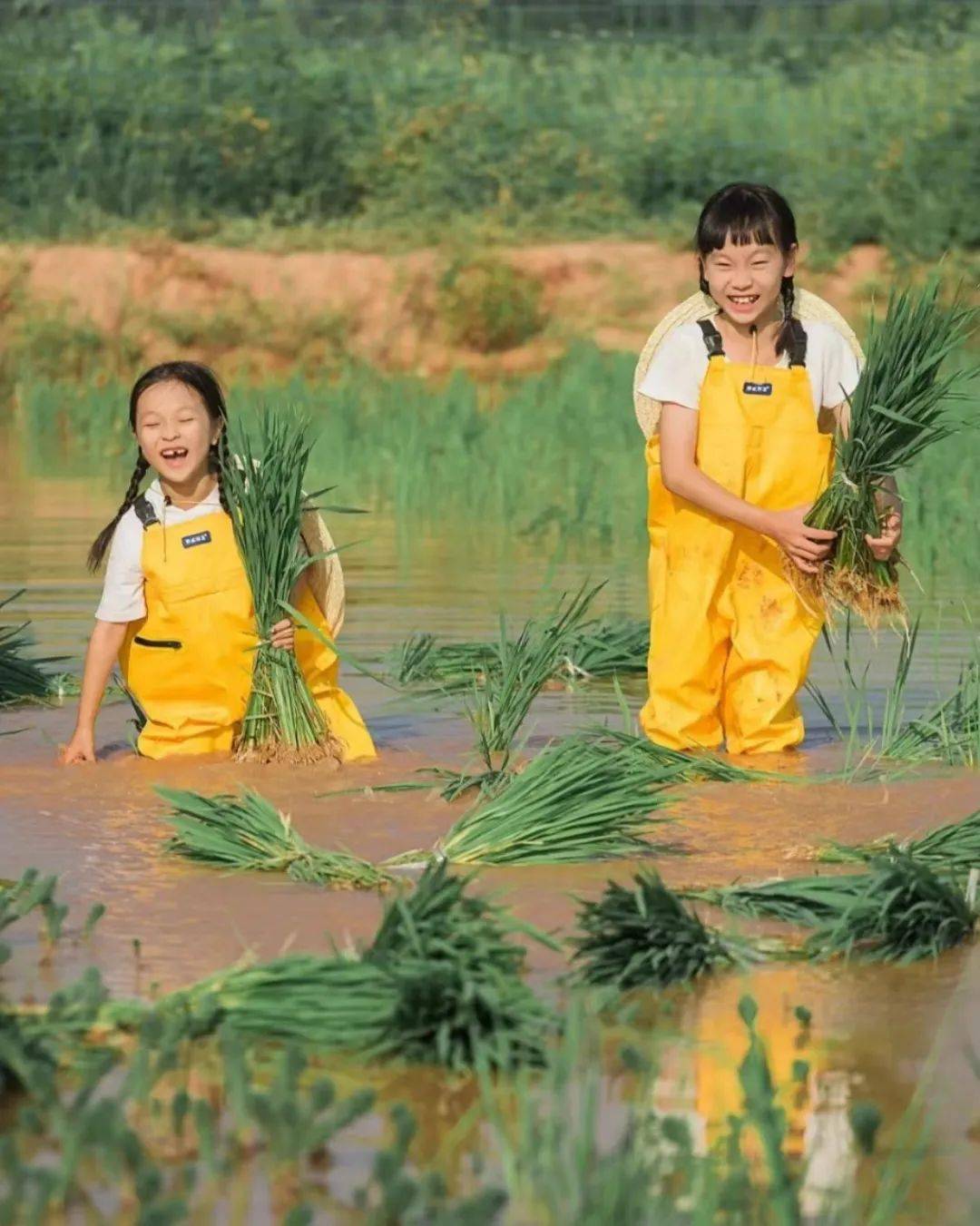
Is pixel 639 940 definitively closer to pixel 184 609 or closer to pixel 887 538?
pixel 887 538

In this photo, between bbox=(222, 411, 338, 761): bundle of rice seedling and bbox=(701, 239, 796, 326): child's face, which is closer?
bbox=(222, 411, 338, 761): bundle of rice seedling

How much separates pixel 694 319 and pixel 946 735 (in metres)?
1.18

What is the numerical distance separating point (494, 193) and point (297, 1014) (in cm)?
1957

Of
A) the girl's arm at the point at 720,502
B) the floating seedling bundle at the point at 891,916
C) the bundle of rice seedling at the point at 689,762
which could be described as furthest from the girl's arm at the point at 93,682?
the floating seedling bundle at the point at 891,916

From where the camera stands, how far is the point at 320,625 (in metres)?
6.23

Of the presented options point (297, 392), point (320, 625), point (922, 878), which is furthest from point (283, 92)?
point (922, 878)

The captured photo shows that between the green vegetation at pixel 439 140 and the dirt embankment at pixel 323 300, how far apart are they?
0.59 metres

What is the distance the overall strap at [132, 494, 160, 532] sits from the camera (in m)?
6.17

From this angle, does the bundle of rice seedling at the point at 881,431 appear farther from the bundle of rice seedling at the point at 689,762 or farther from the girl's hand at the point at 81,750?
the girl's hand at the point at 81,750

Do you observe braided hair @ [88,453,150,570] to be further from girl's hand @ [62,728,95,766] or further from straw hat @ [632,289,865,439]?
straw hat @ [632,289,865,439]

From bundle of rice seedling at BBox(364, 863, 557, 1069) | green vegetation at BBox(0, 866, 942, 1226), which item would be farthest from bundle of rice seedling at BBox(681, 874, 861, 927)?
bundle of rice seedling at BBox(364, 863, 557, 1069)

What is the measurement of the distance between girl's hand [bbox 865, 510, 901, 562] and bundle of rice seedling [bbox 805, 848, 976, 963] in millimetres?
1786

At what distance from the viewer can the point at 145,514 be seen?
6176mm

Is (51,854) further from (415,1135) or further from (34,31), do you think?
(34,31)
